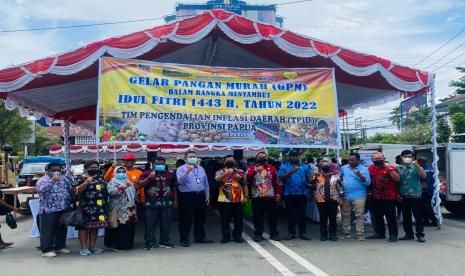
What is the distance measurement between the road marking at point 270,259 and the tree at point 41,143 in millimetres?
51101

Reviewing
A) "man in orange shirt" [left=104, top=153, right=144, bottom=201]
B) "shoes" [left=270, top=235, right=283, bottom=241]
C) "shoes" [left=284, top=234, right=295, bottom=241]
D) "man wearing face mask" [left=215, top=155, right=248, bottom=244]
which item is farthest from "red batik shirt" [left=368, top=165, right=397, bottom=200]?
"man in orange shirt" [left=104, top=153, right=144, bottom=201]

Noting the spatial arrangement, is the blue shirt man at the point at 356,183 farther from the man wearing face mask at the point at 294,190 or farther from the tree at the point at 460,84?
the tree at the point at 460,84

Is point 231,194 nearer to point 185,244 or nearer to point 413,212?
point 185,244

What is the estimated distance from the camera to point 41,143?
55.6 metres

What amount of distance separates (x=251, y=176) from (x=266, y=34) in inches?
113

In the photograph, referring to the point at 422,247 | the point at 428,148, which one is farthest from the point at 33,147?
the point at 422,247

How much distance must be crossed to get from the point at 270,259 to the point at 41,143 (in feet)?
175

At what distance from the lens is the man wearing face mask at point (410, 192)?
8914 mm

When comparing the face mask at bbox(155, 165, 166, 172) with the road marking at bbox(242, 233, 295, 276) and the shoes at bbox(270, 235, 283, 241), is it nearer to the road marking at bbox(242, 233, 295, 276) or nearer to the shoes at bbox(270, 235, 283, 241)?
the road marking at bbox(242, 233, 295, 276)

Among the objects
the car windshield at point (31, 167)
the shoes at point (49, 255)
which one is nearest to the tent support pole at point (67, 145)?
the shoes at point (49, 255)

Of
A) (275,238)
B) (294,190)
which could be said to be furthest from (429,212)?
(275,238)

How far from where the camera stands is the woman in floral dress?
7.95 meters

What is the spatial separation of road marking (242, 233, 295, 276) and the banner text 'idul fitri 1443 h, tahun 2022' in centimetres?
201

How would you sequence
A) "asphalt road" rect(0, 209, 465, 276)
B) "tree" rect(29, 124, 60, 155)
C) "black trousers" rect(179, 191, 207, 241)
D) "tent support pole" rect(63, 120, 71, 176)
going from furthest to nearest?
"tree" rect(29, 124, 60, 155), "tent support pole" rect(63, 120, 71, 176), "black trousers" rect(179, 191, 207, 241), "asphalt road" rect(0, 209, 465, 276)
